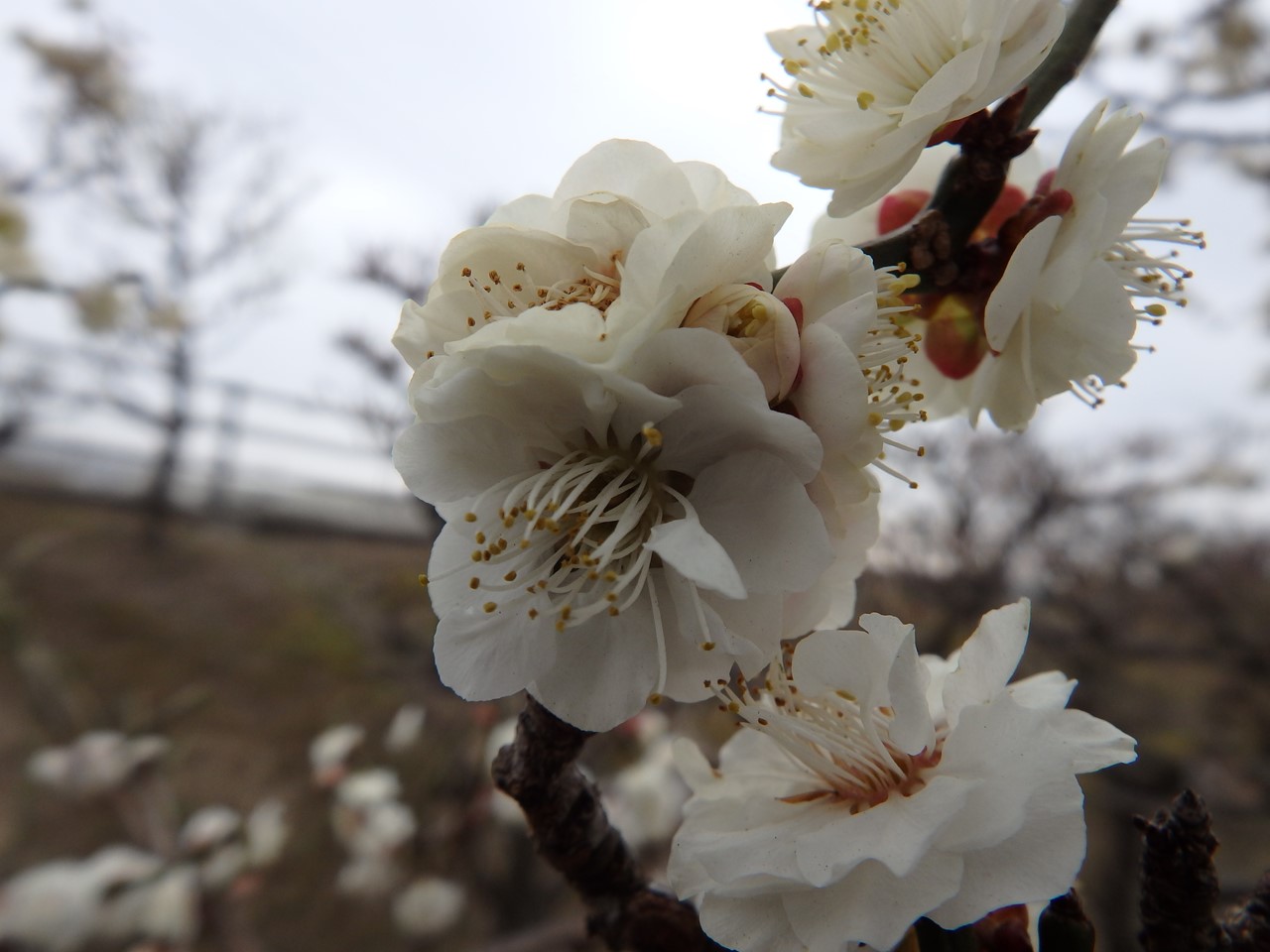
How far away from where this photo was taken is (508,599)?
1.09 feet

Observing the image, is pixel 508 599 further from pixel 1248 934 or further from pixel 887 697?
pixel 1248 934

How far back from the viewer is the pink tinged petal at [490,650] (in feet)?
1.08

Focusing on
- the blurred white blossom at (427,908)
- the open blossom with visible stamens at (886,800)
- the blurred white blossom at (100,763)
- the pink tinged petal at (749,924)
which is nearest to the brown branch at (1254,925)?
the open blossom with visible stamens at (886,800)

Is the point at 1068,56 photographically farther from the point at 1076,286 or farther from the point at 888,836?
the point at 888,836

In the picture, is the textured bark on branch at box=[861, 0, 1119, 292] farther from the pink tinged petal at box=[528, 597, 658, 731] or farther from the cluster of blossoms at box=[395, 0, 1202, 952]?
the pink tinged petal at box=[528, 597, 658, 731]

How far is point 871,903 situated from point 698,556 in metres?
0.17

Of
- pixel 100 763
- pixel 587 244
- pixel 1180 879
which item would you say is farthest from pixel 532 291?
pixel 100 763

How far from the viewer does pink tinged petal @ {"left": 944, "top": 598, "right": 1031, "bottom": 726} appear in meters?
0.36

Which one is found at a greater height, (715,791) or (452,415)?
(452,415)

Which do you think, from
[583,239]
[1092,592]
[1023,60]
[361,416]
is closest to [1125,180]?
[1023,60]

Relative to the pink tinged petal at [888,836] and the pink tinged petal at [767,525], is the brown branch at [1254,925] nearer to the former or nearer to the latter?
the pink tinged petal at [888,836]

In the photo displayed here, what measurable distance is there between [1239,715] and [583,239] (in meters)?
4.21

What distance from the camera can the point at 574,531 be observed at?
34 cm

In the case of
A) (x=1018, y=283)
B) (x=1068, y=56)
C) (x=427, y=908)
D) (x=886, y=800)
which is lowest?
(x=427, y=908)
